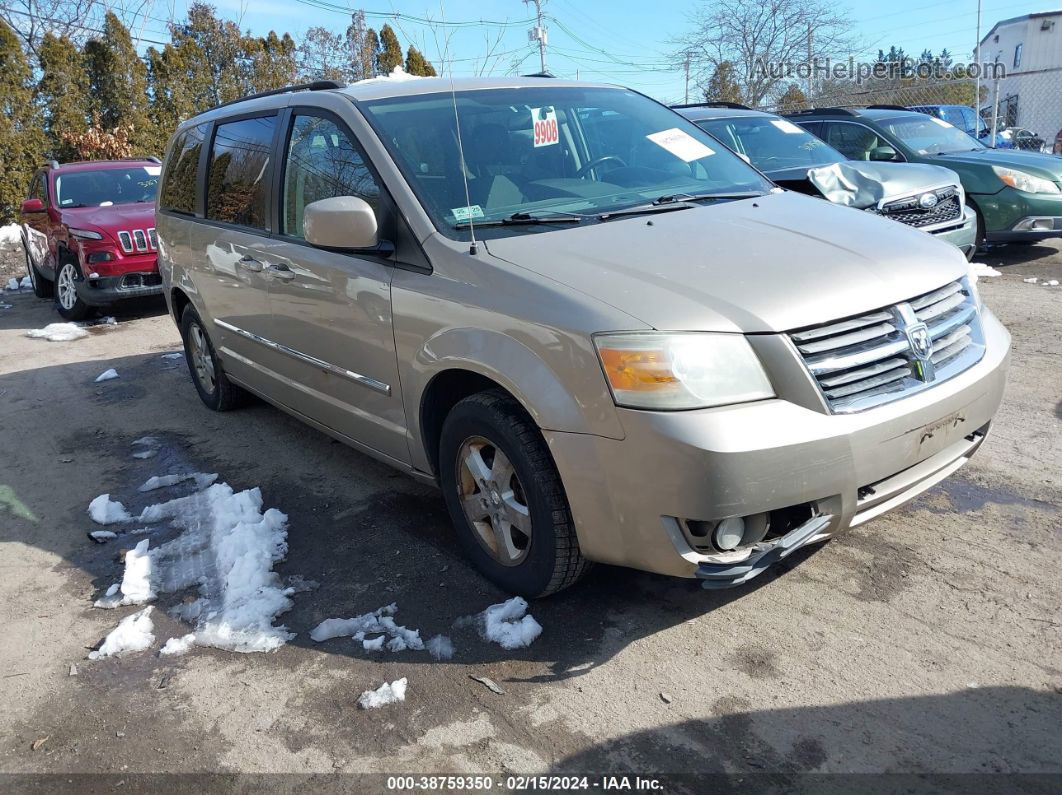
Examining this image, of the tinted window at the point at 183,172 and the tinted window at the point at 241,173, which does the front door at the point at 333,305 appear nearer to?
the tinted window at the point at 241,173

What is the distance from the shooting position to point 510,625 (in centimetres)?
310

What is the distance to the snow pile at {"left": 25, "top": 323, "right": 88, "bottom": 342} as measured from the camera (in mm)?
9039

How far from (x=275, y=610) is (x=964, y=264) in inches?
115

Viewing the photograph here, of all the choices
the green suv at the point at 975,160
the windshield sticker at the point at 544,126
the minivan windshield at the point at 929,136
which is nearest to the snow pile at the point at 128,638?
the windshield sticker at the point at 544,126

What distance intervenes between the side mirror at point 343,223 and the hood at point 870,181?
186 inches

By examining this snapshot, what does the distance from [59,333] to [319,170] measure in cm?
646

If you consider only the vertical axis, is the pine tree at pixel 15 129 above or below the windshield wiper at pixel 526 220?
above

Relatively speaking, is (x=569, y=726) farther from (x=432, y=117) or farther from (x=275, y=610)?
(x=432, y=117)

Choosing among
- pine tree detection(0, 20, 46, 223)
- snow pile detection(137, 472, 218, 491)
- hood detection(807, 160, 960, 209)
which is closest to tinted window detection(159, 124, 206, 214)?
snow pile detection(137, 472, 218, 491)

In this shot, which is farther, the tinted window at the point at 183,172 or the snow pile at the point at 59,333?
the snow pile at the point at 59,333

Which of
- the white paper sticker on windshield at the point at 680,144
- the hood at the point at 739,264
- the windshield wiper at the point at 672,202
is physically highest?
the white paper sticker on windshield at the point at 680,144

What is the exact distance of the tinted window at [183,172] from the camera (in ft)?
18.0

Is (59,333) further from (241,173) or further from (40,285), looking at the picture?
(241,173)

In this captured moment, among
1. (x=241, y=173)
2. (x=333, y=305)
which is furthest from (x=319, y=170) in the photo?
(x=241, y=173)
